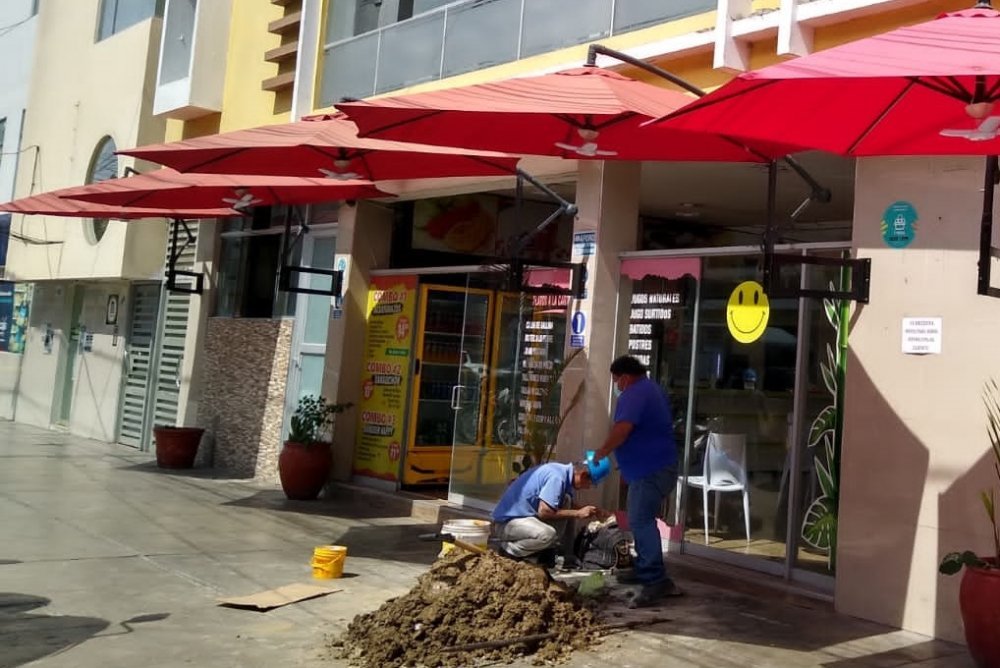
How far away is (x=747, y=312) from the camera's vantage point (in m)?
7.96

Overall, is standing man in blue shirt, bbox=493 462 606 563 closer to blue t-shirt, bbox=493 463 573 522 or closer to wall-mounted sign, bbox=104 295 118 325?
blue t-shirt, bbox=493 463 573 522

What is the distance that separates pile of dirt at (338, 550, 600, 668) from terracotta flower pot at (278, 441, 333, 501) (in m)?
5.28

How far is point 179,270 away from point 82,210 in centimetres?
263

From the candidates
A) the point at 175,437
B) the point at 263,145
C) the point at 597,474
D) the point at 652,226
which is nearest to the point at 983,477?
the point at 597,474

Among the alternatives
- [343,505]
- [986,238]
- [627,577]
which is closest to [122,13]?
[343,505]

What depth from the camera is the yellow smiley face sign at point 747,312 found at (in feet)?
25.8

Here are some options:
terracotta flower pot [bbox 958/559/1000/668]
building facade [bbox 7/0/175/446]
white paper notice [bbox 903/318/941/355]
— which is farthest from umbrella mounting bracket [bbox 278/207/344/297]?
terracotta flower pot [bbox 958/559/1000/668]

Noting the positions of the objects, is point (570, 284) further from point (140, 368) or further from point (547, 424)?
point (140, 368)

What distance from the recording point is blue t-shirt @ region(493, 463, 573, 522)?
669cm

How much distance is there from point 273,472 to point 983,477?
8.69 meters

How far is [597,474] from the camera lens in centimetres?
668

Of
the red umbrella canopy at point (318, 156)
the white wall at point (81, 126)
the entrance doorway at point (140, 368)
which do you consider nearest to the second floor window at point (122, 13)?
the white wall at point (81, 126)

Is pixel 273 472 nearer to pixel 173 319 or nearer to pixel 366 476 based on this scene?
pixel 366 476

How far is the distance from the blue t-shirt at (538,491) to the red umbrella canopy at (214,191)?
4453 millimetres
